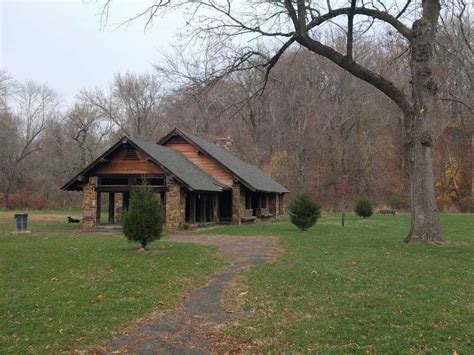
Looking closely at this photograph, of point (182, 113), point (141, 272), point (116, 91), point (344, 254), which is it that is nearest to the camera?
point (141, 272)

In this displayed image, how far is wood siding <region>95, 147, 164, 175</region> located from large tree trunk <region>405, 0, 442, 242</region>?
472 inches

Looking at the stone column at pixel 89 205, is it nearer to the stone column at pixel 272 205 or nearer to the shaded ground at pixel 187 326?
the shaded ground at pixel 187 326

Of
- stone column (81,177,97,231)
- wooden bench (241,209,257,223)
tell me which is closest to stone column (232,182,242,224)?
wooden bench (241,209,257,223)

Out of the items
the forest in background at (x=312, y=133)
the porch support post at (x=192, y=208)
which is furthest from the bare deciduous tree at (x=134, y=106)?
the porch support post at (x=192, y=208)

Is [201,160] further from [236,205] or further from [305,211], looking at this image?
[305,211]

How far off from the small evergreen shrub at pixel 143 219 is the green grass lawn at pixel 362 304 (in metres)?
3.68

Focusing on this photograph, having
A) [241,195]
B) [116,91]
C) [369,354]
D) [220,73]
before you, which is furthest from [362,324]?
[116,91]

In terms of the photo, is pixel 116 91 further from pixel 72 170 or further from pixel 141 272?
pixel 141 272

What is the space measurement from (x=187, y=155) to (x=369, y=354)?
79.5 ft

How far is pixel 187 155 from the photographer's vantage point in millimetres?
28812

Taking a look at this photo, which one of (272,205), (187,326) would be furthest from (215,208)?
(187,326)

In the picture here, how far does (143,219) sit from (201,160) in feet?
50.2

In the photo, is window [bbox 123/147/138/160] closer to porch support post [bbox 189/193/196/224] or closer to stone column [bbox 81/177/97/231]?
stone column [bbox 81/177/97/231]

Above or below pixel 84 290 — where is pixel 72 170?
above
